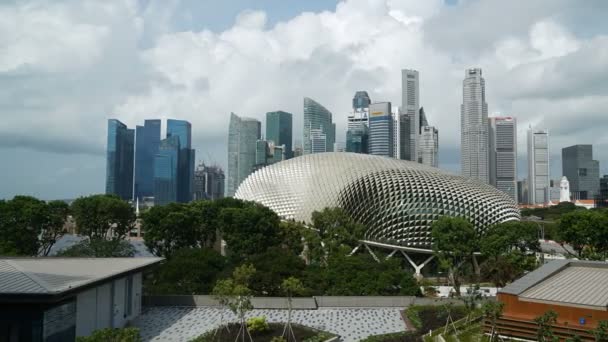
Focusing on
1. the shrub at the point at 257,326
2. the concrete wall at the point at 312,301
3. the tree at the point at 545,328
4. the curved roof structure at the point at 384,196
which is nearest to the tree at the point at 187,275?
the concrete wall at the point at 312,301

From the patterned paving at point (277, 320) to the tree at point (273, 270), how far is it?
3.96 m

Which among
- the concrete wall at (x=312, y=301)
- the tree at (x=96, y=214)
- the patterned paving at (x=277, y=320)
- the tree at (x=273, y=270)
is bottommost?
the patterned paving at (x=277, y=320)

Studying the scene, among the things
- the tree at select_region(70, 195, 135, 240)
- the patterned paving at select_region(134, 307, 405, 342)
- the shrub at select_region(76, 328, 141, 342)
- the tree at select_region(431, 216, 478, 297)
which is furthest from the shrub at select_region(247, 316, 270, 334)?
the tree at select_region(70, 195, 135, 240)

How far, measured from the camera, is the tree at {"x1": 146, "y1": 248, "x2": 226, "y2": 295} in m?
38.9

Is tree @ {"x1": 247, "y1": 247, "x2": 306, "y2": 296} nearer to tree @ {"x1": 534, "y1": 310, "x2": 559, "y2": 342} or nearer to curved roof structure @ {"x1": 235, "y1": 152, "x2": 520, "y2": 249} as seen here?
tree @ {"x1": 534, "y1": 310, "x2": 559, "y2": 342}

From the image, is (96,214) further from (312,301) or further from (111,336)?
(111,336)

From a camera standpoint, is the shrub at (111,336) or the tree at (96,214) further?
the tree at (96,214)

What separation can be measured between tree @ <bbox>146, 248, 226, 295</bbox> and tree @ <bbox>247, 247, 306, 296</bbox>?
3.30 metres

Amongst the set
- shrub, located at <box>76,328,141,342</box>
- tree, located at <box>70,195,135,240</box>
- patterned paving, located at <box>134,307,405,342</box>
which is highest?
tree, located at <box>70,195,135,240</box>

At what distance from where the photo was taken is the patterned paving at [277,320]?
93.7 feet

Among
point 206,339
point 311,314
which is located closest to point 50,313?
point 206,339

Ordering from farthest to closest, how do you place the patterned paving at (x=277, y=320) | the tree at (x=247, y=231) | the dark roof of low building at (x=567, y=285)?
the tree at (x=247, y=231) < the patterned paving at (x=277, y=320) < the dark roof of low building at (x=567, y=285)

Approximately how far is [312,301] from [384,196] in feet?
125

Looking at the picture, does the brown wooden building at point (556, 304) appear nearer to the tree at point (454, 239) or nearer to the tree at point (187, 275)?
the tree at point (454, 239)
